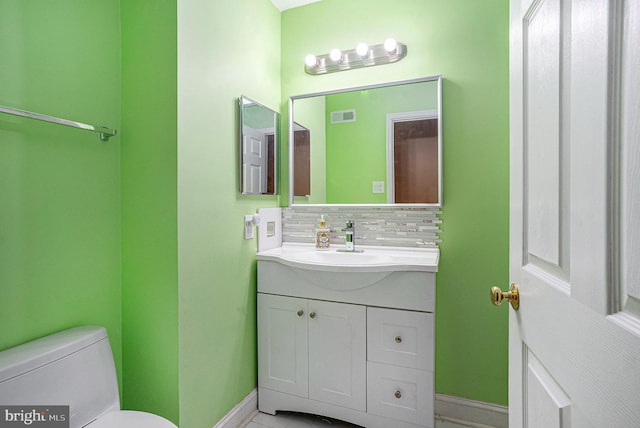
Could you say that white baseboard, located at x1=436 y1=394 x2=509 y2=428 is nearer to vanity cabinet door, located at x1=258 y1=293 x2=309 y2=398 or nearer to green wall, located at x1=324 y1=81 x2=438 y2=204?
vanity cabinet door, located at x1=258 y1=293 x2=309 y2=398

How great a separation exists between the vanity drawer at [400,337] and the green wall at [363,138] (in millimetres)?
691

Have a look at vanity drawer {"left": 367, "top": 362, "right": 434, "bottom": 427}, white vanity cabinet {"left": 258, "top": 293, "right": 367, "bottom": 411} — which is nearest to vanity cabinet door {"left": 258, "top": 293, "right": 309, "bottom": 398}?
white vanity cabinet {"left": 258, "top": 293, "right": 367, "bottom": 411}

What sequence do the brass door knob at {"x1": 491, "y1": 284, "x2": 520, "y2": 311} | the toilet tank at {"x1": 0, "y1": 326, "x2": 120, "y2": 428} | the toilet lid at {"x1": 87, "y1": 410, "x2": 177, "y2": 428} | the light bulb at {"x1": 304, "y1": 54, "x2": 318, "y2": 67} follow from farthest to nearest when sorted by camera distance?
the light bulb at {"x1": 304, "y1": 54, "x2": 318, "y2": 67}, the toilet lid at {"x1": 87, "y1": 410, "x2": 177, "y2": 428}, the toilet tank at {"x1": 0, "y1": 326, "x2": 120, "y2": 428}, the brass door knob at {"x1": 491, "y1": 284, "x2": 520, "y2": 311}

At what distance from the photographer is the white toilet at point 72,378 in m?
0.95

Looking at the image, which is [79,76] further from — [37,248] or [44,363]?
[44,363]

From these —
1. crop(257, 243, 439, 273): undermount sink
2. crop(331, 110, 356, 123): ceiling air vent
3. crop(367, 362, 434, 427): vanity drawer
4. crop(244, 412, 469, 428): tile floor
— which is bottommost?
crop(244, 412, 469, 428): tile floor

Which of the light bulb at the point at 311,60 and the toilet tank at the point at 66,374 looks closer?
the toilet tank at the point at 66,374

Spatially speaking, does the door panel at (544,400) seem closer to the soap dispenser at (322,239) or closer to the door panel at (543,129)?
the door panel at (543,129)

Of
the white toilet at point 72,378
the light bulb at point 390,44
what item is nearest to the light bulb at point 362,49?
the light bulb at point 390,44

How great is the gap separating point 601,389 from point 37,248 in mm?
1528

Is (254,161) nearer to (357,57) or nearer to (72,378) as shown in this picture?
(357,57)

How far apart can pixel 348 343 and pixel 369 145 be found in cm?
112

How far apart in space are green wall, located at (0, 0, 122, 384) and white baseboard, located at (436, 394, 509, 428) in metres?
1.66

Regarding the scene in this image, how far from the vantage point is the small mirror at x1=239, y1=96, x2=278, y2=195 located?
66.7 inches
